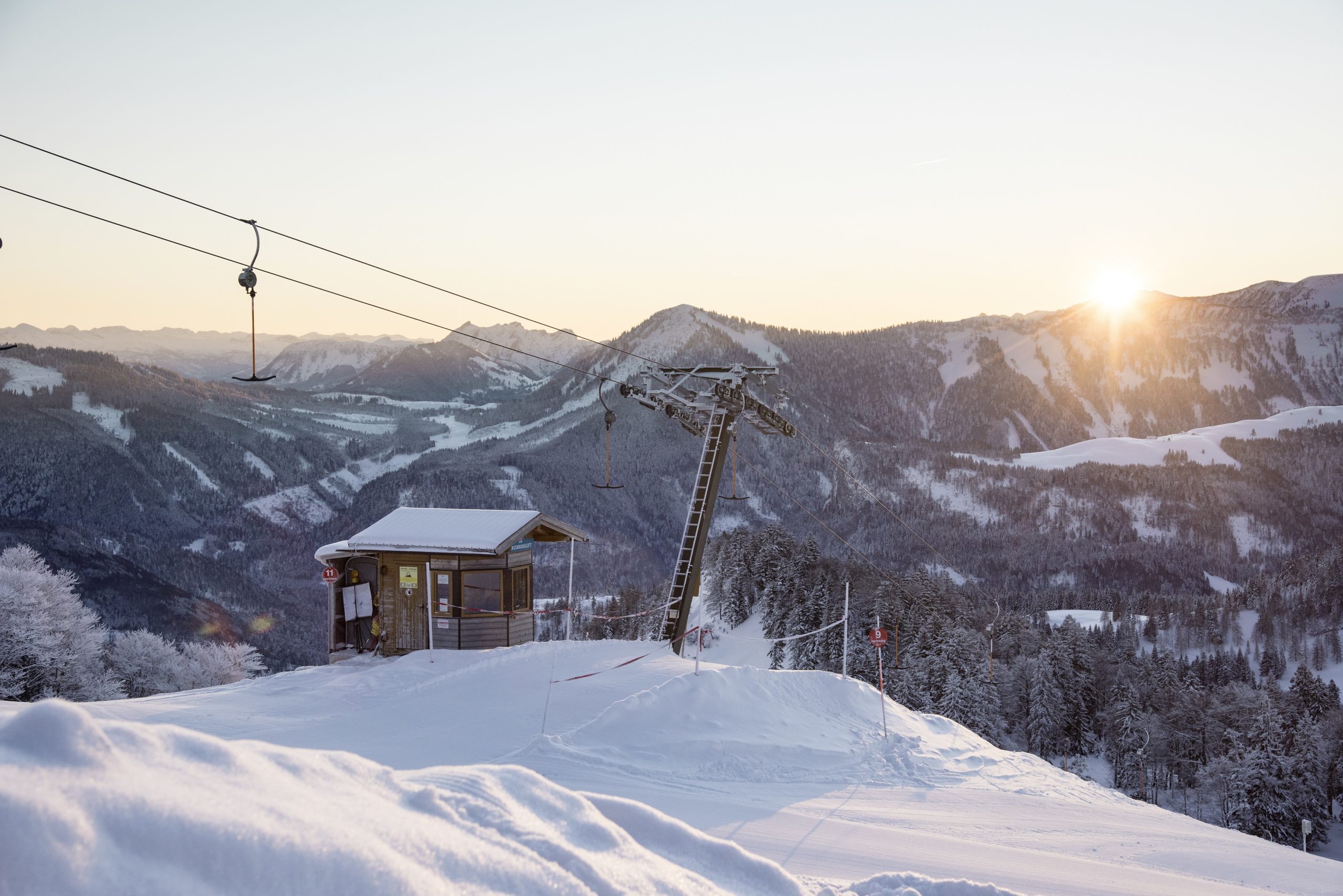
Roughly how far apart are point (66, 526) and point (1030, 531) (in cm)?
16012

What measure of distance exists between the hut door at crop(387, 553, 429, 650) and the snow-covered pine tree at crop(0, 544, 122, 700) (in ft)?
83.4

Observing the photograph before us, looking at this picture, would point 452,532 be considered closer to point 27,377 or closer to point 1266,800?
point 1266,800

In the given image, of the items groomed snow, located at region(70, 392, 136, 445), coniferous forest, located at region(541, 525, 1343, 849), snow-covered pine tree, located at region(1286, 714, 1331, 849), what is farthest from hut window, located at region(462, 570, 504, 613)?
groomed snow, located at region(70, 392, 136, 445)

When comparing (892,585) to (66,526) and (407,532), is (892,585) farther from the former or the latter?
(66,526)

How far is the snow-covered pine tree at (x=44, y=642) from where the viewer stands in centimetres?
3912

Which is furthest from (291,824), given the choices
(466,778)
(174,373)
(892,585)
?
(174,373)

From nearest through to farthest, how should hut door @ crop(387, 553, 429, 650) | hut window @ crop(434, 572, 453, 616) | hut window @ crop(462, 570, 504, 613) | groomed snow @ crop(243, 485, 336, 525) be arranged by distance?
hut window @ crop(434, 572, 453, 616), hut door @ crop(387, 553, 429, 650), hut window @ crop(462, 570, 504, 613), groomed snow @ crop(243, 485, 336, 525)

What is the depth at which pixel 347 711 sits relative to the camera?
50.8ft

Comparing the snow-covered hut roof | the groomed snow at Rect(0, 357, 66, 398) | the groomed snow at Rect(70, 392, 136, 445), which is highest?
the groomed snow at Rect(0, 357, 66, 398)

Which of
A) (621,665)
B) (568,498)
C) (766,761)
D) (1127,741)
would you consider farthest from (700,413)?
(568,498)

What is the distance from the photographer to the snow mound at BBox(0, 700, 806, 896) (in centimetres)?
317

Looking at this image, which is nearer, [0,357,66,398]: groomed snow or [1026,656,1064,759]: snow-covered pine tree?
[1026,656,1064,759]: snow-covered pine tree

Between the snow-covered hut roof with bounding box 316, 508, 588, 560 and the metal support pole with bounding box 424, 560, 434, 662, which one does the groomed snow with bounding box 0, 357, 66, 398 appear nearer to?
the snow-covered hut roof with bounding box 316, 508, 588, 560

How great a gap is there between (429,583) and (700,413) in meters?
7.99
